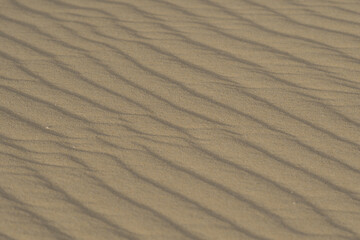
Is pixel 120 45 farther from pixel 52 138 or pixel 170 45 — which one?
pixel 52 138

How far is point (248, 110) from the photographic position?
11.8 ft

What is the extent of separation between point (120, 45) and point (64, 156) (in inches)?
46.7

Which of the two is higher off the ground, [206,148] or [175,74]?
[175,74]

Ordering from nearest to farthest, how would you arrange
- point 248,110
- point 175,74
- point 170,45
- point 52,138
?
Result: point 52,138, point 248,110, point 175,74, point 170,45

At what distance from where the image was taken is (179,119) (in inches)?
138

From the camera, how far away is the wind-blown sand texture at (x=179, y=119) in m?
2.89

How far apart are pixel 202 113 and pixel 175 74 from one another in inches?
16.9

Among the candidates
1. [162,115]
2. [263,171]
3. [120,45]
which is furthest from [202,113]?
[120,45]

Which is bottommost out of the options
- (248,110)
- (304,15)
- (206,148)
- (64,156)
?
(64,156)

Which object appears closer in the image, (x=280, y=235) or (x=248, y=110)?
(x=280, y=235)

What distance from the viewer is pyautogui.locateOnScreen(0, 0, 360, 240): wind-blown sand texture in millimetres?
2889

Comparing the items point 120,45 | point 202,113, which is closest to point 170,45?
point 120,45

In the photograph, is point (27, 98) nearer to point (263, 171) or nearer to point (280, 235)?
point (263, 171)

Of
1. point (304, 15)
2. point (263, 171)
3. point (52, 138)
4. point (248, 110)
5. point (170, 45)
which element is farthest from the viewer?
point (304, 15)
